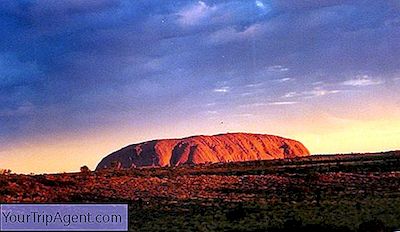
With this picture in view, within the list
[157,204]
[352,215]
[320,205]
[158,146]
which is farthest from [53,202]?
[158,146]

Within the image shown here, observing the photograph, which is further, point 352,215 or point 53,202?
point 53,202

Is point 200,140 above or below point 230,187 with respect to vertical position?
above

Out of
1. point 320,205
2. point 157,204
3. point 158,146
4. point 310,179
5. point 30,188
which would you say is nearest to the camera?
point 320,205

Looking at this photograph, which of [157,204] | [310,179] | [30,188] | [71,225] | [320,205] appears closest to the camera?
[71,225]

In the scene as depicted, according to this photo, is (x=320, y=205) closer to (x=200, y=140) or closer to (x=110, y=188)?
(x=110, y=188)

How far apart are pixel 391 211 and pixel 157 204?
1793cm

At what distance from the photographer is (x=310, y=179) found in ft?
198

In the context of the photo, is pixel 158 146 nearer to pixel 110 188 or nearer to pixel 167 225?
pixel 110 188

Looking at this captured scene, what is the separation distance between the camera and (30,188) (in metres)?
55.6

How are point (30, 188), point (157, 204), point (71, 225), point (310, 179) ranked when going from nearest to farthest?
point (71, 225) < point (157, 204) < point (30, 188) < point (310, 179)

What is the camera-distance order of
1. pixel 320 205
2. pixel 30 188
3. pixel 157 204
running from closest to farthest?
pixel 320 205, pixel 157 204, pixel 30 188

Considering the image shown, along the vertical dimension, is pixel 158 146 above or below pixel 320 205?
above

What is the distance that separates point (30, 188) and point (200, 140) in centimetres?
14457

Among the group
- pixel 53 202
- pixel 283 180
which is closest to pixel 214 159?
pixel 283 180
